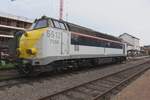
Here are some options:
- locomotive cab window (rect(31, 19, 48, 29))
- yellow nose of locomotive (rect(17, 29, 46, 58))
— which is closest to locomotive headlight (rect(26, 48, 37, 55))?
yellow nose of locomotive (rect(17, 29, 46, 58))

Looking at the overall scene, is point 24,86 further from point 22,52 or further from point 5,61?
point 5,61

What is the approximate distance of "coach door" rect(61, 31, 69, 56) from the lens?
12727mm

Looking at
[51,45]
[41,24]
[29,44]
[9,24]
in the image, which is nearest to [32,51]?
[29,44]

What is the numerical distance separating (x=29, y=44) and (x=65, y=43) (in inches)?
102

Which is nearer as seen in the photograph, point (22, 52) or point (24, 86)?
point (24, 86)

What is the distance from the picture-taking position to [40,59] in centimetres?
1103

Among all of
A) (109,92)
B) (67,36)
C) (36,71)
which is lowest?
(109,92)

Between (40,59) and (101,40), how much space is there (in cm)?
923

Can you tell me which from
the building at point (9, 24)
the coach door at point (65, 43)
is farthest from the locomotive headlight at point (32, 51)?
the building at point (9, 24)

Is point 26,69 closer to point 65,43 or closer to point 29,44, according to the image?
point 29,44

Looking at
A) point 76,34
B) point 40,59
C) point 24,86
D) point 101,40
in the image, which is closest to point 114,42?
point 101,40

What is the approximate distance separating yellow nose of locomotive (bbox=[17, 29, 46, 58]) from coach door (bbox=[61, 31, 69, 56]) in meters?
1.82

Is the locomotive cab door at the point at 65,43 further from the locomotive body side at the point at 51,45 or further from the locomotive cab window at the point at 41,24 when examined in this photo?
the locomotive cab window at the point at 41,24

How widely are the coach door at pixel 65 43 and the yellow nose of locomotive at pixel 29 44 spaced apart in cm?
182
